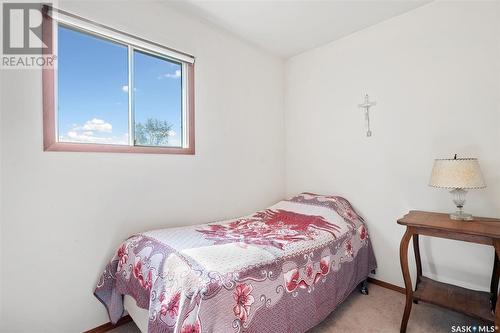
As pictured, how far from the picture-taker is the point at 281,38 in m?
2.69

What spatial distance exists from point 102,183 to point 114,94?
28.2 inches

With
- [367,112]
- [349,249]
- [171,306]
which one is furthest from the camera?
[367,112]

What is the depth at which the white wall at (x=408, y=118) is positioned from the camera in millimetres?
1893

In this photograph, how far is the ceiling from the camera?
6.90 feet

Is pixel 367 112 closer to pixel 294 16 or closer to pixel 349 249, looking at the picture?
pixel 294 16

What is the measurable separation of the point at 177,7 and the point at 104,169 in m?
1.51

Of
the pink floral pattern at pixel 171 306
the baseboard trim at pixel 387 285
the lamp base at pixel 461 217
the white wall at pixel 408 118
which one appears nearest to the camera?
the pink floral pattern at pixel 171 306

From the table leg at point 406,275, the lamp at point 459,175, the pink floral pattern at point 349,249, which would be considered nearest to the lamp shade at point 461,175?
the lamp at point 459,175

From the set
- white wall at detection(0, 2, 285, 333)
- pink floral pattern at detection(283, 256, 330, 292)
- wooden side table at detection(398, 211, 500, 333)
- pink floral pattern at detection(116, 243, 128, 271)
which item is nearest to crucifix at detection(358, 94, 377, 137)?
wooden side table at detection(398, 211, 500, 333)

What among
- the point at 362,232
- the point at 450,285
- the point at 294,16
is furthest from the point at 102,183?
the point at 450,285

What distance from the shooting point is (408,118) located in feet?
7.34

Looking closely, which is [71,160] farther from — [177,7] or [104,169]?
[177,7]

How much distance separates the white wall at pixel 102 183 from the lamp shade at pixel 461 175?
5.78 feet

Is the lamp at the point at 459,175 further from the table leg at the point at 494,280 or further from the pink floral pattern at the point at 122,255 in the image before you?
the pink floral pattern at the point at 122,255
